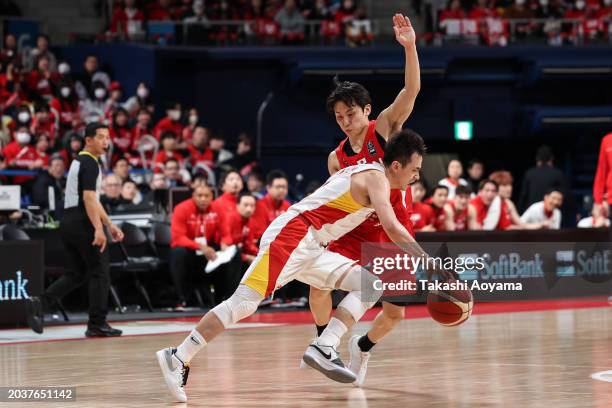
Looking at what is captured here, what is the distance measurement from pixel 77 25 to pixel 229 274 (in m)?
10.9

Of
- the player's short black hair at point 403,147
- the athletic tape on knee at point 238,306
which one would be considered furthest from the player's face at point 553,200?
the athletic tape on knee at point 238,306

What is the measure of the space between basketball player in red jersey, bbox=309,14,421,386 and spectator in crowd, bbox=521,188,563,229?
9.77 meters

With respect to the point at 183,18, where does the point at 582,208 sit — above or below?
below

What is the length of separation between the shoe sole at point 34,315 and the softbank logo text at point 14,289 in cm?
49

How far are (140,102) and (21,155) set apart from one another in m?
3.89

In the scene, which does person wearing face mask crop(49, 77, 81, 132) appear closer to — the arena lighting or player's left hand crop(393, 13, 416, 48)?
the arena lighting

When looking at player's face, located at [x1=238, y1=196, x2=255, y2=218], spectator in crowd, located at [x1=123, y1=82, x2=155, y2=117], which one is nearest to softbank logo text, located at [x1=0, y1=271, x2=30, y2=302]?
player's face, located at [x1=238, y1=196, x2=255, y2=218]

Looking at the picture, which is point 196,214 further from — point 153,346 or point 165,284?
point 153,346

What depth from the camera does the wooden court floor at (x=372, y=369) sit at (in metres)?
7.38

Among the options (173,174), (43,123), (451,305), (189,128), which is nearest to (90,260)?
(451,305)

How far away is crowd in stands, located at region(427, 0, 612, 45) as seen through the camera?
2455 cm

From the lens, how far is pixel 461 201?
55.8ft

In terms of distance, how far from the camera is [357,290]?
26.3ft

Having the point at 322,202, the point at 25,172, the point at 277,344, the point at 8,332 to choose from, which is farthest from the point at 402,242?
the point at 25,172
